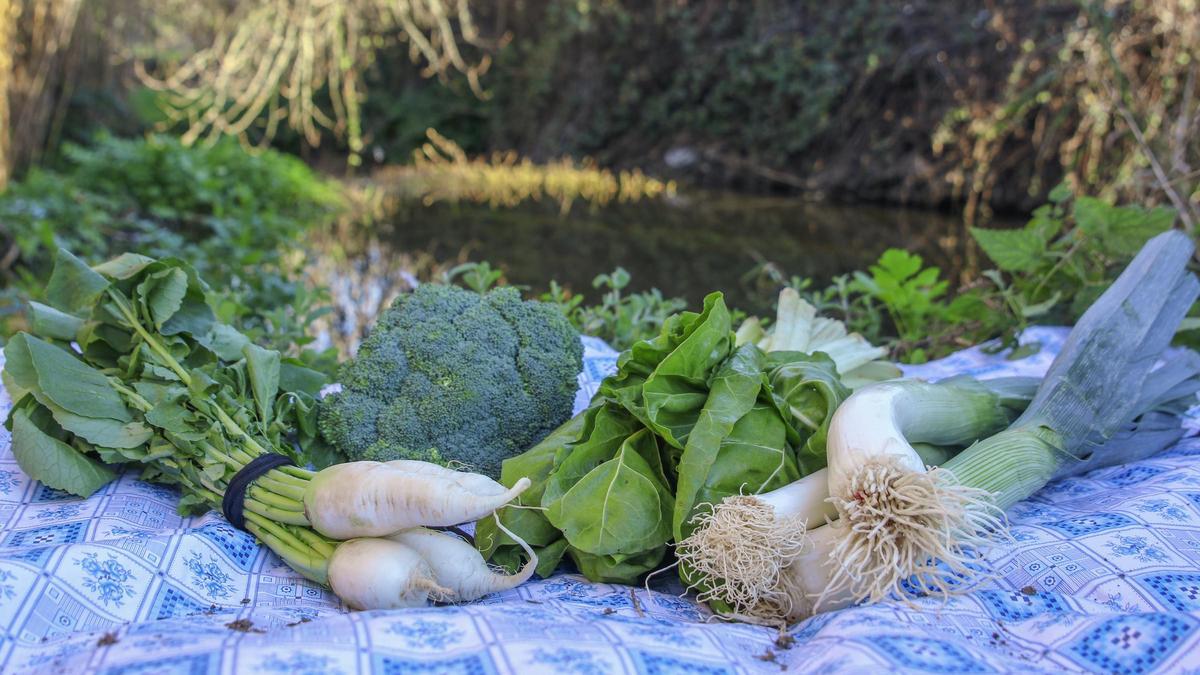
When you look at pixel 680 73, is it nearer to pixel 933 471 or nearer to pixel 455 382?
pixel 455 382

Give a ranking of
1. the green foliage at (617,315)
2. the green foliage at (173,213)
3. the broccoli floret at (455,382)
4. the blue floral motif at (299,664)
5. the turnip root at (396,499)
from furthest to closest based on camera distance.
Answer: the green foliage at (173,213), the green foliage at (617,315), the broccoli floret at (455,382), the turnip root at (396,499), the blue floral motif at (299,664)

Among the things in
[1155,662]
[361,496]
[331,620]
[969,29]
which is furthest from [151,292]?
[969,29]

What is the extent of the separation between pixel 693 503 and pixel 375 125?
11935 mm

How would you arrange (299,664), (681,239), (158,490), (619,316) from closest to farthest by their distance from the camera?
(299,664) < (158,490) < (619,316) < (681,239)

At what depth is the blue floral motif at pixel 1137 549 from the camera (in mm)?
1550

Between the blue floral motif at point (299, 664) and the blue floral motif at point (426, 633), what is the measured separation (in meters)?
0.11

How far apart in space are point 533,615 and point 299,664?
1.19 ft

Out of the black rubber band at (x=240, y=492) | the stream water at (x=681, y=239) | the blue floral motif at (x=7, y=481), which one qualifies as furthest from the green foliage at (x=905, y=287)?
the blue floral motif at (x=7, y=481)

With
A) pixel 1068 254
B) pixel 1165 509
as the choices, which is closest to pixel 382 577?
pixel 1165 509

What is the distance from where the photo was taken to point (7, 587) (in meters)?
1.35

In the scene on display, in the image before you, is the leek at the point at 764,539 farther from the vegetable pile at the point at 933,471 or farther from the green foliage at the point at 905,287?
the green foliage at the point at 905,287

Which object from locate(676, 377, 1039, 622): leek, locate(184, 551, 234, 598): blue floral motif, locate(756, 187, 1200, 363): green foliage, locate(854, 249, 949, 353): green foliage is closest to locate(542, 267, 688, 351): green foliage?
locate(756, 187, 1200, 363): green foliage

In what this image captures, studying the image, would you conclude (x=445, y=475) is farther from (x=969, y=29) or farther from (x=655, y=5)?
(x=655, y=5)

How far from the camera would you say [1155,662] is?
126 centimetres
